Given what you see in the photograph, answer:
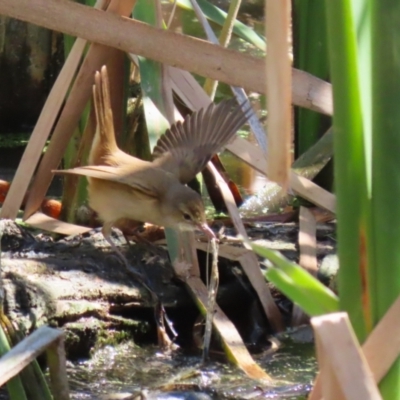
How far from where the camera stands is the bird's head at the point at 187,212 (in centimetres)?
334

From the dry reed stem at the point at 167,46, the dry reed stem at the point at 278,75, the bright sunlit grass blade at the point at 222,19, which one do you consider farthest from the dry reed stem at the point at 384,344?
the bright sunlit grass blade at the point at 222,19

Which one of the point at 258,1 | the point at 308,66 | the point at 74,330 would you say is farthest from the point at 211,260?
the point at 258,1

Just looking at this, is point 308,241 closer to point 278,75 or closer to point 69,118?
point 69,118

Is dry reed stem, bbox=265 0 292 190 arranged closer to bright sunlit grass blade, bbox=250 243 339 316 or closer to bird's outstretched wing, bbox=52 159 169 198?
bright sunlit grass blade, bbox=250 243 339 316

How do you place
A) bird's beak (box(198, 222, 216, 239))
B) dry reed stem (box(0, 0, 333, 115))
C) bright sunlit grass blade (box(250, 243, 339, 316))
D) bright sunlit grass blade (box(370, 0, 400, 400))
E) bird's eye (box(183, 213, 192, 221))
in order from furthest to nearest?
bird's eye (box(183, 213, 192, 221)) < bird's beak (box(198, 222, 216, 239)) < dry reed stem (box(0, 0, 333, 115)) < bright sunlit grass blade (box(370, 0, 400, 400)) < bright sunlit grass blade (box(250, 243, 339, 316))

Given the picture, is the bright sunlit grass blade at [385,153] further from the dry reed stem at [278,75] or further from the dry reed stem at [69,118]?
the dry reed stem at [69,118]

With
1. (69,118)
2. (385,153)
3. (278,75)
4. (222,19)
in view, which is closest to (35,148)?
(69,118)

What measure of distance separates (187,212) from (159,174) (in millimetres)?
387

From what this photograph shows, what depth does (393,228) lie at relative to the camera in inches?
47.9

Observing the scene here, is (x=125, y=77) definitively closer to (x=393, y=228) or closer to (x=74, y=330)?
(x=74, y=330)

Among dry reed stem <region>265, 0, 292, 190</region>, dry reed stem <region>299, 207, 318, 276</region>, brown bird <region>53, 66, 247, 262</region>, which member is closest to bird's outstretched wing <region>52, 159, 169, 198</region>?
brown bird <region>53, 66, 247, 262</region>

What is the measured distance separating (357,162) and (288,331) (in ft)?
6.66

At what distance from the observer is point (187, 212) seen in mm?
3359

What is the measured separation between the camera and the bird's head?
132 inches
